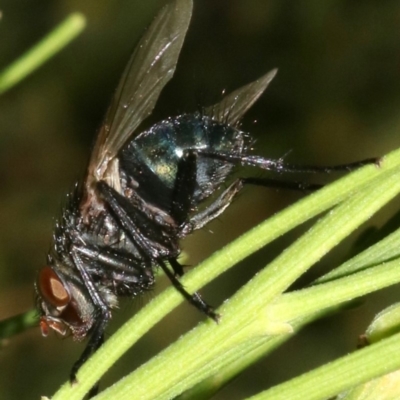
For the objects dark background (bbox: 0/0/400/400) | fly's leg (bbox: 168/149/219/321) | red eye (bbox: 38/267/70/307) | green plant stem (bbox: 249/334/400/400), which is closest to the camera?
green plant stem (bbox: 249/334/400/400)

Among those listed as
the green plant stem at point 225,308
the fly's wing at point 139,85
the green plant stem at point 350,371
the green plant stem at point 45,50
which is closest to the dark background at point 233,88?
the fly's wing at point 139,85

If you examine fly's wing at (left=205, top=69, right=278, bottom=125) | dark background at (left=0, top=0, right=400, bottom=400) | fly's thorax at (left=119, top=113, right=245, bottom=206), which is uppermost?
dark background at (left=0, top=0, right=400, bottom=400)

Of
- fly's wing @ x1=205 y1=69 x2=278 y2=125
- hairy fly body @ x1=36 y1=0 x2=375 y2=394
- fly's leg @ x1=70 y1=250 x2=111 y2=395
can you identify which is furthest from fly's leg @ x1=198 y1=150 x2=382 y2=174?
fly's leg @ x1=70 y1=250 x2=111 y2=395

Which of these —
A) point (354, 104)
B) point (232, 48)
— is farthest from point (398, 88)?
point (232, 48)

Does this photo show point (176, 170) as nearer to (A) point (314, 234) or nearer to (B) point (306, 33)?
(A) point (314, 234)

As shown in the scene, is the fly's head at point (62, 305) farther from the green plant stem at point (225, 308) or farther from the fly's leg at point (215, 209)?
the green plant stem at point (225, 308)

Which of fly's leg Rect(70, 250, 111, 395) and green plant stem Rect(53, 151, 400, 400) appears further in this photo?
fly's leg Rect(70, 250, 111, 395)

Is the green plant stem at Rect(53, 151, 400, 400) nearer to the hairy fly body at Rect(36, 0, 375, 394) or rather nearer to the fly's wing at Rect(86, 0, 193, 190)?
the hairy fly body at Rect(36, 0, 375, 394)
